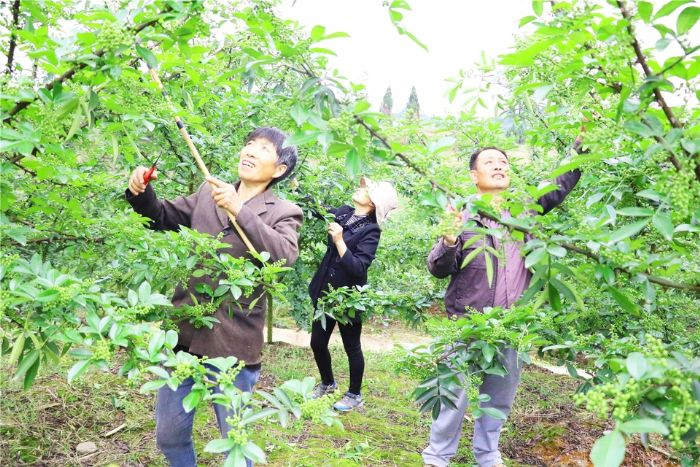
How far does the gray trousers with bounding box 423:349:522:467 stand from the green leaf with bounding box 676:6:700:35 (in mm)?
1890

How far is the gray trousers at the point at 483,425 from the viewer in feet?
8.97

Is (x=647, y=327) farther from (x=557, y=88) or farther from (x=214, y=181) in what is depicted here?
(x=214, y=181)

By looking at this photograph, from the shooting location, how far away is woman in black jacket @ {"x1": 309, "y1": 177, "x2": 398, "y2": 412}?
12.3 feet

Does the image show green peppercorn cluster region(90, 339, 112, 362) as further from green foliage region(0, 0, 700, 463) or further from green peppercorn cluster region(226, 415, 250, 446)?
green peppercorn cluster region(226, 415, 250, 446)

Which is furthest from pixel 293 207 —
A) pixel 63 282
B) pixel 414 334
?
pixel 414 334

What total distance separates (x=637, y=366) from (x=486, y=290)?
174 cm

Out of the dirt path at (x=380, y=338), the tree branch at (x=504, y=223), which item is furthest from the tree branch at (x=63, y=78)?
the dirt path at (x=380, y=338)

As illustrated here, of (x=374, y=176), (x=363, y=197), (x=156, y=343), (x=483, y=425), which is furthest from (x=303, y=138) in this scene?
(x=363, y=197)

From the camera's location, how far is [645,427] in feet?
2.93

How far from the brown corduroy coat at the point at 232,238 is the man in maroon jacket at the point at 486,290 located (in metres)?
0.78

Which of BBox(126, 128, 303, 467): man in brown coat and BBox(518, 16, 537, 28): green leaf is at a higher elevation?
BBox(518, 16, 537, 28): green leaf

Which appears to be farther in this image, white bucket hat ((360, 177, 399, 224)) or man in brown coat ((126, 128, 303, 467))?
white bucket hat ((360, 177, 399, 224))

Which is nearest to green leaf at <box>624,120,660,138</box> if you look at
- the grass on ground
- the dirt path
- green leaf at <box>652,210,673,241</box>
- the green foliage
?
the green foliage

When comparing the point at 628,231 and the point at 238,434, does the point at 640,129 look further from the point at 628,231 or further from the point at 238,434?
the point at 238,434
